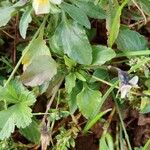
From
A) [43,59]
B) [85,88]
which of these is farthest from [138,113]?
[43,59]

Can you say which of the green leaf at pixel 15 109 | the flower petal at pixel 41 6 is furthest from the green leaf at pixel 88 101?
the flower petal at pixel 41 6

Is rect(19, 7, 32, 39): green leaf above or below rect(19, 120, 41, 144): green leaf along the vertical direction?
above

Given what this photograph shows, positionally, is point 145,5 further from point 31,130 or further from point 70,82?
point 31,130

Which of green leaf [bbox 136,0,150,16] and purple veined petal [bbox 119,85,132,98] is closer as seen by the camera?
purple veined petal [bbox 119,85,132,98]

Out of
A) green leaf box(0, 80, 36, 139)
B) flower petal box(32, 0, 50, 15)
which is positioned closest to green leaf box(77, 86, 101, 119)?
green leaf box(0, 80, 36, 139)

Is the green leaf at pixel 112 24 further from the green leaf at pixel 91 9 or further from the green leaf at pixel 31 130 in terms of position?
the green leaf at pixel 31 130

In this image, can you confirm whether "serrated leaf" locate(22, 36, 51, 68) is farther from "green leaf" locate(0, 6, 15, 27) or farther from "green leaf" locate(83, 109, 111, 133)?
"green leaf" locate(83, 109, 111, 133)

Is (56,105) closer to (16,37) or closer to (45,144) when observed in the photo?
(45,144)
